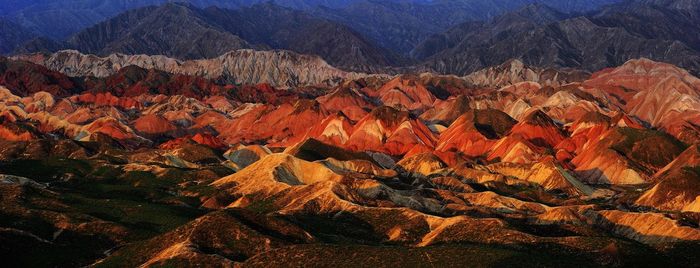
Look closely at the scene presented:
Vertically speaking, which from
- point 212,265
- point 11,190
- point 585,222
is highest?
point 212,265

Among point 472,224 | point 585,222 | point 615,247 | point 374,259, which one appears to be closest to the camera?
point 374,259

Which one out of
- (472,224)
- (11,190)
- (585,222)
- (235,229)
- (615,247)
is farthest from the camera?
(585,222)

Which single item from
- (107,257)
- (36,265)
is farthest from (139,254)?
(36,265)

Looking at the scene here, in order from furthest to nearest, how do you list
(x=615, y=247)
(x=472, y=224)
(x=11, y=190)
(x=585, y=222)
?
1. (x=585, y=222)
2. (x=11, y=190)
3. (x=472, y=224)
4. (x=615, y=247)

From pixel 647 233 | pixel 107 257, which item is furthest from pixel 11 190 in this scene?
pixel 647 233

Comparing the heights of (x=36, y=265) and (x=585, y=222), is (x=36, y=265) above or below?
above

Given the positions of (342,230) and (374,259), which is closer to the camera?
(374,259)

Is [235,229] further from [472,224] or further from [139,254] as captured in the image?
[472,224]

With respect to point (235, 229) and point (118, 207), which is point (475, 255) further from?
point (118, 207)

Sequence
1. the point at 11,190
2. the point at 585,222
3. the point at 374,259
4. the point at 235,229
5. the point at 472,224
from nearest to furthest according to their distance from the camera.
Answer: the point at 374,259
the point at 235,229
the point at 472,224
the point at 11,190
the point at 585,222
